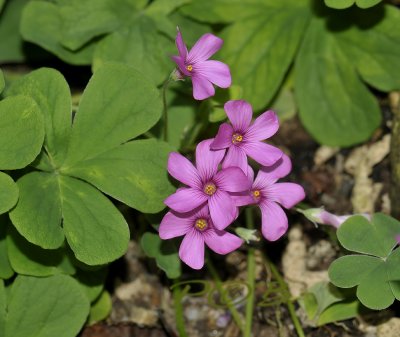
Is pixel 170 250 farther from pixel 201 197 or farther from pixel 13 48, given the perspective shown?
pixel 13 48

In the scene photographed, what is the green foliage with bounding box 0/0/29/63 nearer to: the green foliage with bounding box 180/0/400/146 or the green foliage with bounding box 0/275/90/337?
the green foliage with bounding box 180/0/400/146

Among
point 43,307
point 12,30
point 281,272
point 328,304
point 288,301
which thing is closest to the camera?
point 43,307

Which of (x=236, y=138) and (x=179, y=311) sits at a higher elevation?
(x=236, y=138)

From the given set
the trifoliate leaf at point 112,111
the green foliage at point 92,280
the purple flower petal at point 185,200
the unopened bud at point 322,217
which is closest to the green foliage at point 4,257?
the green foliage at point 92,280

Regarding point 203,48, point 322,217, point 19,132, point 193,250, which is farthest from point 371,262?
point 19,132

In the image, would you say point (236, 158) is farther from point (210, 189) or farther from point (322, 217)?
point (322, 217)

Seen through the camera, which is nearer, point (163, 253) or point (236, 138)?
point (236, 138)

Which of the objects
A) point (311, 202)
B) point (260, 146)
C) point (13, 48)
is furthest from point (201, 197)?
point (13, 48)
